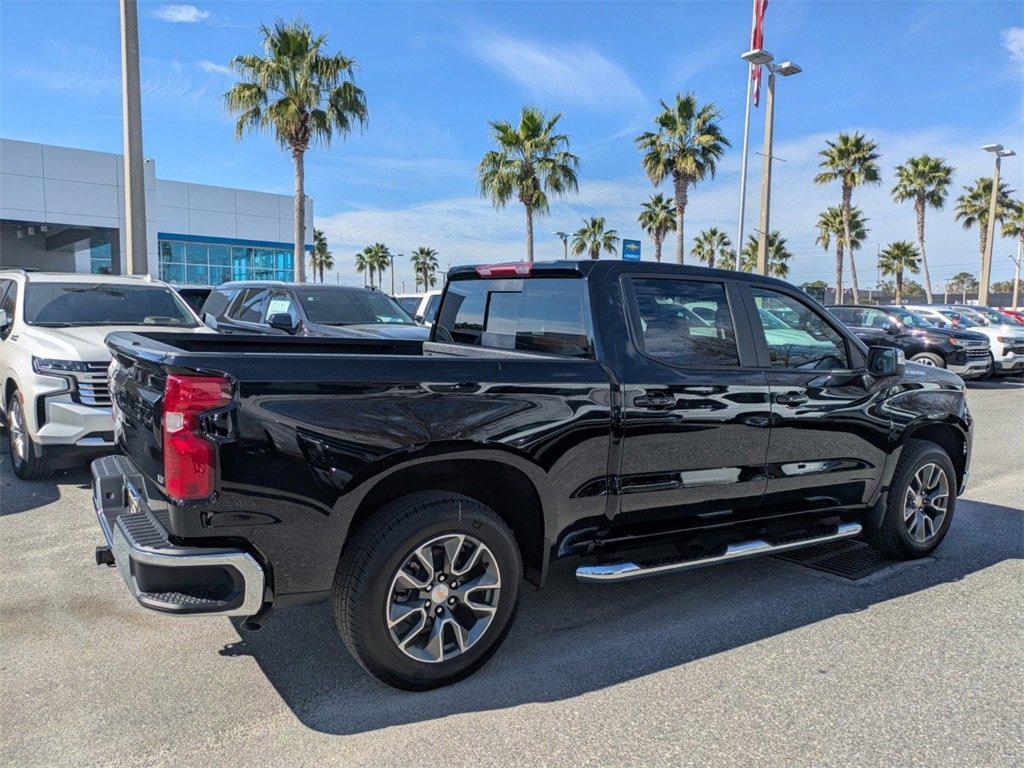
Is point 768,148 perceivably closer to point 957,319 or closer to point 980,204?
point 957,319

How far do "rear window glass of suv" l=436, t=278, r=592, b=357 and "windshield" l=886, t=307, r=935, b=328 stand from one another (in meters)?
14.3

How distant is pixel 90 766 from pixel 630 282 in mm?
3059

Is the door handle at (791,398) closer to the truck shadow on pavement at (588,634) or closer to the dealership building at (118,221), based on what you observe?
the truck shadow on pavement at (588,634)

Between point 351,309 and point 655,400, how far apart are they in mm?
7884

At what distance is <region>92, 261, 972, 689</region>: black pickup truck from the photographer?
2.72 meters

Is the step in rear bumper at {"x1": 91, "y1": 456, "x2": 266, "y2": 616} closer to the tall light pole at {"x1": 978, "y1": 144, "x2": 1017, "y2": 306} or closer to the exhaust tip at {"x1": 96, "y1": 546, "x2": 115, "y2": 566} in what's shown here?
the exhaust tip at {"x1": 96, "y1": 546, "x2": 115, "y2": 566}

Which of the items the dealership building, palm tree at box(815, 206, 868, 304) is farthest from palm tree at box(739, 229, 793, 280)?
the dealership building

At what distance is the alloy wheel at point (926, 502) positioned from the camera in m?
4.84

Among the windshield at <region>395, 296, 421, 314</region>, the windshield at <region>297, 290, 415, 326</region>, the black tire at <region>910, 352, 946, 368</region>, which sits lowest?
the black tire at <region>910, 352, 946, 368</region>

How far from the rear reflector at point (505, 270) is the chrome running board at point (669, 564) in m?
1.64

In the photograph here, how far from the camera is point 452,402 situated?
3.07 meters

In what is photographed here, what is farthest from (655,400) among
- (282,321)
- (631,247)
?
(631,247)

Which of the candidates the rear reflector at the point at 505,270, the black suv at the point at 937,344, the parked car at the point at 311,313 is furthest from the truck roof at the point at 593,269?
the black suv at the point at 937,344

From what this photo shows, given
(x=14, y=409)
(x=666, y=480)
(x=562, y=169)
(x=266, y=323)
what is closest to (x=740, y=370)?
(x=666, y=480)
